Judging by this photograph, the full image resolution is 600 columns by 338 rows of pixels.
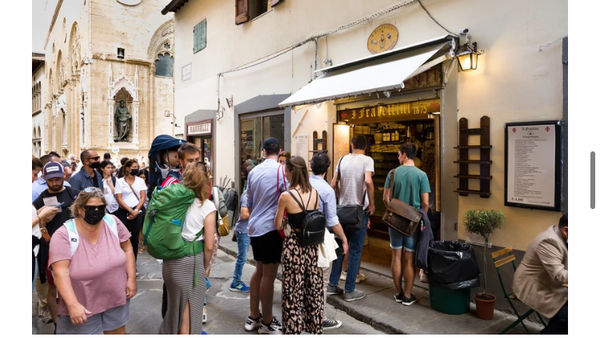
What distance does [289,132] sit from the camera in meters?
8.45

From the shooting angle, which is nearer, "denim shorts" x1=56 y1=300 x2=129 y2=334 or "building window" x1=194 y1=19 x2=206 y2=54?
"denim shorts" x1=56 y1=300 x2=129 y2=334

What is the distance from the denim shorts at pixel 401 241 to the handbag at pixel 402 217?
0.12m

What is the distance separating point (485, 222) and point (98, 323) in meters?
3.93

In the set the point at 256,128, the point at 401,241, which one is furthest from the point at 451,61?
the point at 256,128

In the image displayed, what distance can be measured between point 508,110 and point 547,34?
0.87 meters

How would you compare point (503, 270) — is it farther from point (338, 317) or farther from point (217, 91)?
point (217, 91)

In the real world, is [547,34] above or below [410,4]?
below

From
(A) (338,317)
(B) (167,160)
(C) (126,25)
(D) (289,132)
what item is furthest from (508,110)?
(C) (126,25)

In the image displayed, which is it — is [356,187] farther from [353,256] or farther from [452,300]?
[452,300]

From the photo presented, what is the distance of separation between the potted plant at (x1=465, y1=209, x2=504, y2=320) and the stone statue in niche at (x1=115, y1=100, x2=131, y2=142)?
22799mm

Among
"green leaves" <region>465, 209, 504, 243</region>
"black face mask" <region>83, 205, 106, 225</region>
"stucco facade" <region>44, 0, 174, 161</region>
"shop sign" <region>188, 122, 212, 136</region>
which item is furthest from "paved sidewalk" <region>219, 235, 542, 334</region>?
"stucco facade" <region>44, 0, 174, 161</region>

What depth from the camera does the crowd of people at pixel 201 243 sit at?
2959mm

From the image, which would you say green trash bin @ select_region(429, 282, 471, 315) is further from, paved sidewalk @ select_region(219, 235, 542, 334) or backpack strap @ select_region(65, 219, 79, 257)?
backpack strap @ select_region(65, 219, 79, 257)

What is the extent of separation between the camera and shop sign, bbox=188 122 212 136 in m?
11.8
